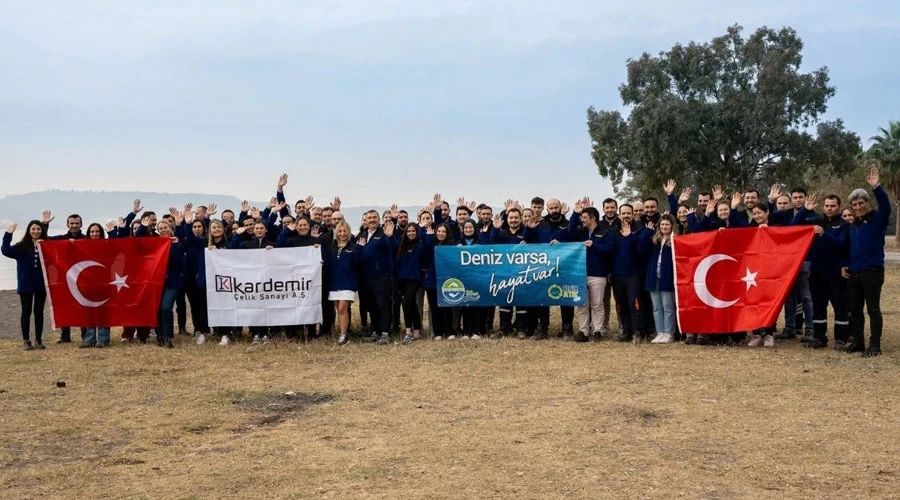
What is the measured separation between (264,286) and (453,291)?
9.26 ft

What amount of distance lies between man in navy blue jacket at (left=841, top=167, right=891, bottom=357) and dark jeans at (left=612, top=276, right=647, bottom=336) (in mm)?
2686

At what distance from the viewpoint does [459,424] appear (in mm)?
7289

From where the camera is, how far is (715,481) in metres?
5.57

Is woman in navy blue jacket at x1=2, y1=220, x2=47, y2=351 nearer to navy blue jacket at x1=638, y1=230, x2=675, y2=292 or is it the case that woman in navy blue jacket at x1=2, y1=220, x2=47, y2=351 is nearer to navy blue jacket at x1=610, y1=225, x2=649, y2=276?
navy blue jacket at x1=610, y1=225, x2=649, y2=276

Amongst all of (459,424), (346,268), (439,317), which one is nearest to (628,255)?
(439,317)

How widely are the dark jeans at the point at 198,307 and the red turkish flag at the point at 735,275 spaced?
23.0ft

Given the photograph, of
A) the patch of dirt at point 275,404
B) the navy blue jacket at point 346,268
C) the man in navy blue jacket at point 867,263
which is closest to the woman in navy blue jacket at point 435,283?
the navy blue jacket at point 346,268

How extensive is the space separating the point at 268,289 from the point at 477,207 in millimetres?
3446

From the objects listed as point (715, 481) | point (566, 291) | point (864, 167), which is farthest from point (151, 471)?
point (864, 167)

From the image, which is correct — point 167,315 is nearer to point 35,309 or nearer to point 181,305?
point 181,305

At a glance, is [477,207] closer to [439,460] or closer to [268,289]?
[268,289]

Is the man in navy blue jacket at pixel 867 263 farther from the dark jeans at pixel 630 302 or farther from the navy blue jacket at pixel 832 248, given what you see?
the dark jeans at pixel 630 302

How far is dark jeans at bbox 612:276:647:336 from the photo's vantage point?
464 inches

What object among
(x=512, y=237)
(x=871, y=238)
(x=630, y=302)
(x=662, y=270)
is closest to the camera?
(x=871, y=238)
